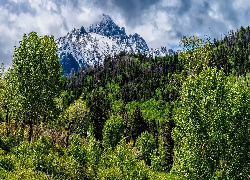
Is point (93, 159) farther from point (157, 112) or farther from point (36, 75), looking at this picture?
point (157, 112)

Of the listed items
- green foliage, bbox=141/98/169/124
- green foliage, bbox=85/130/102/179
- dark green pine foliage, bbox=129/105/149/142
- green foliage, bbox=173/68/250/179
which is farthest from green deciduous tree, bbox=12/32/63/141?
green foliage, bbox=141/98/169/124

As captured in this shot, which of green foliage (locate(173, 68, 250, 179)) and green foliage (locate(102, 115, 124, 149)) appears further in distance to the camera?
green foliage (locate(102, 115, 124, 149))

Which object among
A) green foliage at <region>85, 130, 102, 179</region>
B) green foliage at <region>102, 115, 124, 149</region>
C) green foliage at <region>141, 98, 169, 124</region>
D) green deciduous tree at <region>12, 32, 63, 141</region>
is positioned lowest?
green foliage at <region>85, 130, 102, 179</region>

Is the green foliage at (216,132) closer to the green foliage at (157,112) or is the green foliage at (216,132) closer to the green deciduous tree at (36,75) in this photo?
the green deciduous tree at (36,75)

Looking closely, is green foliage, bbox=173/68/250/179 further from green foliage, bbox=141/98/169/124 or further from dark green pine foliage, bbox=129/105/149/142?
green foliage, bbox=141/98/169/124

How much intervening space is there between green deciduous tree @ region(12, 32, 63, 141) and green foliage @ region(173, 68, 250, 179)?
19.6 metres

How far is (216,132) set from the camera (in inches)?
936

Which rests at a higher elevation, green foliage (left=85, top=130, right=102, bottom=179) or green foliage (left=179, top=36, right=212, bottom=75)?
green foliage (left=179, top=36, right=212, bottom=75)

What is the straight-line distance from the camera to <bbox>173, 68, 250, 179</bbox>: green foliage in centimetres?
2370

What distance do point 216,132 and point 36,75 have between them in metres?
23.1

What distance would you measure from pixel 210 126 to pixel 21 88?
77.4 feet

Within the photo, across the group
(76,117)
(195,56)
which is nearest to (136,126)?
(76,117)

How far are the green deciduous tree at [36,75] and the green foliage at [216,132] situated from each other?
19.6 metres

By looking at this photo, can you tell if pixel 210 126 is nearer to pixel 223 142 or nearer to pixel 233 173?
pixel 223 142
